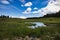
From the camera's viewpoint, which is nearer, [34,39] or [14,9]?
[34,39]

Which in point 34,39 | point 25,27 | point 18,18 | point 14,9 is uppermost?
point 14,9

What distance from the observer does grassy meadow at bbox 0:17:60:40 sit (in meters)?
3.50

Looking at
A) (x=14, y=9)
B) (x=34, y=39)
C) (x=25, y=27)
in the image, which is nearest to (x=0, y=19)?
(x=14, y=9)

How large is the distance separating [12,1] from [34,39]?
122cm

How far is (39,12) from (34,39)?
0.79 m

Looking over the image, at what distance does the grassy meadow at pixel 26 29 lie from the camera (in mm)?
3504

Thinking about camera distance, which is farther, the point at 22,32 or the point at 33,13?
the point at 33,13

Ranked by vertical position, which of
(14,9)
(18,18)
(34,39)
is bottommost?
(34,39)

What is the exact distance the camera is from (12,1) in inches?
148

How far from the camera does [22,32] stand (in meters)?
3.51

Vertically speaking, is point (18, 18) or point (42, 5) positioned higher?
point (42, 5)

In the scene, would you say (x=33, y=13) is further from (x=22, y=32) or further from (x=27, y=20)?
(x=22, y=32)

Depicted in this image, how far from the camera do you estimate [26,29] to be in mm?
3562

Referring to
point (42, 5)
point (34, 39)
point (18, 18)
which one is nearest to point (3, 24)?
point (18, 18)
